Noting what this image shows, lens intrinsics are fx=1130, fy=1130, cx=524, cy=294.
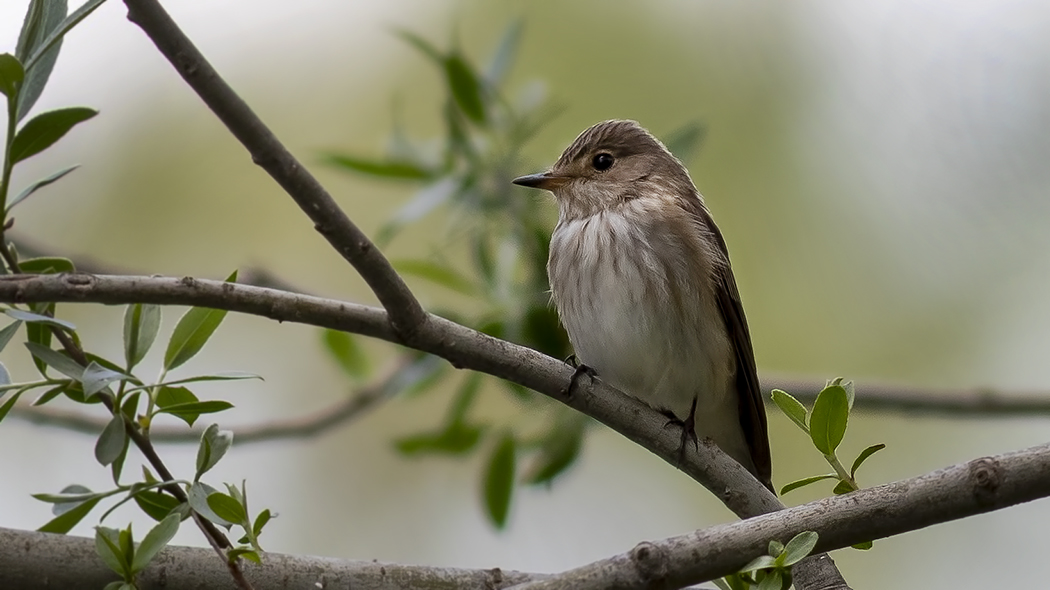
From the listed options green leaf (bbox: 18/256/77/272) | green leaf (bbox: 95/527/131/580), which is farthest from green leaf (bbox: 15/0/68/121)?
green leaf (bbox: 95/527/131/580)

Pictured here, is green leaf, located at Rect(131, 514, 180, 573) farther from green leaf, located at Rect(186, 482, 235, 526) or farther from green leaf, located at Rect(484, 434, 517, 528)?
green leaf, located at Rect(484, 434, 517, 528)

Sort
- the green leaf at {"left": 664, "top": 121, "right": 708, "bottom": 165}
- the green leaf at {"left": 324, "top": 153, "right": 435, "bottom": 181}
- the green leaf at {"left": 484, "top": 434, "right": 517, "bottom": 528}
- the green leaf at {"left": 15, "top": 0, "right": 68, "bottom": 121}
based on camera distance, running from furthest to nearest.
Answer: the green leaf at {"left": 664, "top": 121, "right": 708, "bottom": 165} → the green leaf at {"left": 324, "top": 153, "right": 435, "bottom": 181} → the green leaf at {"left": 484, "top": 434, "right": 517, "bottom": 528} → the green leaf at {"left": 15, "top": 0, "right": 68, "bottom": 121}

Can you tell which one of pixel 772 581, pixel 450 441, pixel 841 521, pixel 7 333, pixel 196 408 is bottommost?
pixel 772 581

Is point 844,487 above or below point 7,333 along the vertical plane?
below

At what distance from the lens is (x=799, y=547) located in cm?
206

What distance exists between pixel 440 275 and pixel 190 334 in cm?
197

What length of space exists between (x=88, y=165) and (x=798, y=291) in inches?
204

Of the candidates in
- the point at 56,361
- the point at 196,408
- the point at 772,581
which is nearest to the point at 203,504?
the point at 196,408

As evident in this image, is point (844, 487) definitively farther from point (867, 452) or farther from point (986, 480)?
point (986, 480)

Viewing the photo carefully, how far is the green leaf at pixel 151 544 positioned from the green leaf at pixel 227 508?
0.10 meters

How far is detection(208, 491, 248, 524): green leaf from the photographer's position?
2121 mm

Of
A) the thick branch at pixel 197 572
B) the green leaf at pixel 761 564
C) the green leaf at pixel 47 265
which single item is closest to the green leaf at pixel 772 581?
the green leaf at pixel 761 564

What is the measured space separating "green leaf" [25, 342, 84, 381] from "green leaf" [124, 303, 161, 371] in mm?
167

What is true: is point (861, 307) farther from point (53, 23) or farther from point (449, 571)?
point (53, 23)
